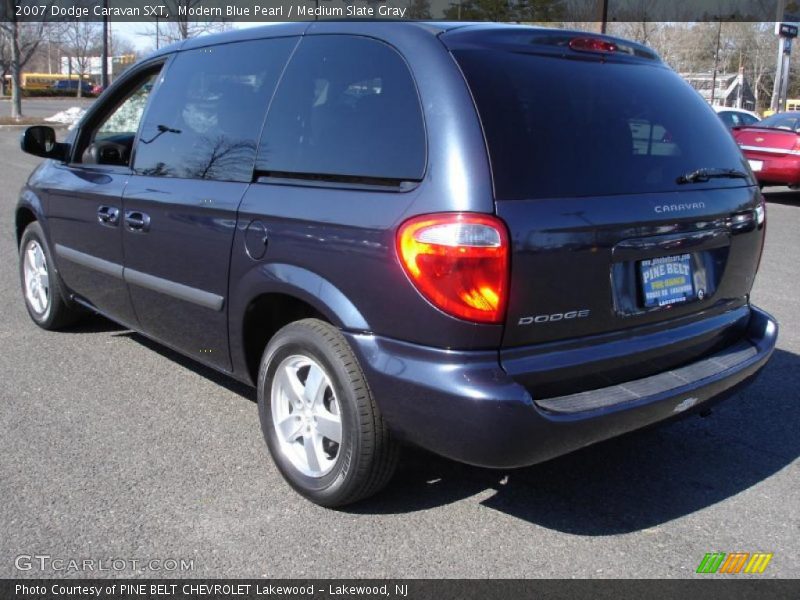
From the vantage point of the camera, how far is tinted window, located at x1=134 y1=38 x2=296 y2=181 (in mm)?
3535

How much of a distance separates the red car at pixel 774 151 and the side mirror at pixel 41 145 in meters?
10.4

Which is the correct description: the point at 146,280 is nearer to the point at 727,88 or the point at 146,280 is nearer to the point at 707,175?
the point at 707,175

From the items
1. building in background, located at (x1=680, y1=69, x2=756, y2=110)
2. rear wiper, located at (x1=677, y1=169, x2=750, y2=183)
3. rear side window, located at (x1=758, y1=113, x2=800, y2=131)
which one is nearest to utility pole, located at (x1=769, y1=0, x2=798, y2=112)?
rear side window, located at (x1=758, y1=113, x2=800, y2=131)

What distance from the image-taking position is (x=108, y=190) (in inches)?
171

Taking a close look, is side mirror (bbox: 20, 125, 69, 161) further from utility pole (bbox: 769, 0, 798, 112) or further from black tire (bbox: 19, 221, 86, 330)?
utility pole (bbox: 769, 0, 798, 112)

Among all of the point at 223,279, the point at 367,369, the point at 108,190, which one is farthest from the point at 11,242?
the point at 367,369

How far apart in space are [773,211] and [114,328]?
10.2 meters

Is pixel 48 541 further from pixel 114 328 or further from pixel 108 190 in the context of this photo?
pixel 114 328

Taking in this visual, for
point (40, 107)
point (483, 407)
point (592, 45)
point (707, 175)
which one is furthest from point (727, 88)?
point (483, 407)

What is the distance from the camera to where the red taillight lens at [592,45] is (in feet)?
10.5

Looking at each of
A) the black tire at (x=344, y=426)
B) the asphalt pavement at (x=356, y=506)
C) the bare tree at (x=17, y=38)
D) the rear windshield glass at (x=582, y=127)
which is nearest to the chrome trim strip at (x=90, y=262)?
the asphalt pavement at (x=356, y=506)

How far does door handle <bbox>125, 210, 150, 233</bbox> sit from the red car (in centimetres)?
1063

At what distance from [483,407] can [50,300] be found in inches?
147

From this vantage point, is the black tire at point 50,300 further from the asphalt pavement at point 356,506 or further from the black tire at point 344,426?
the black tire at point 344,426
